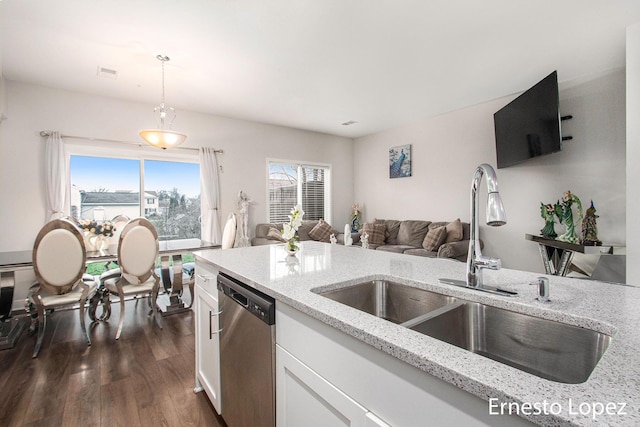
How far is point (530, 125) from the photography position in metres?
3.33

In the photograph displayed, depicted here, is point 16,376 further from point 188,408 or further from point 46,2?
point 46,2

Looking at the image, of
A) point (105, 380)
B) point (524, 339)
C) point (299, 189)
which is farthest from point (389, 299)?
point (299, 189)

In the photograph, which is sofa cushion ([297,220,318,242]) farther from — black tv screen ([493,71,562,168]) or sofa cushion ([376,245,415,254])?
black tv screen ([493,71,562,168])

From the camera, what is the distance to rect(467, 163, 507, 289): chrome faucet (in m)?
0.89

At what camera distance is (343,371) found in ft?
2.66

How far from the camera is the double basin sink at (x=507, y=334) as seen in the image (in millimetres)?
813

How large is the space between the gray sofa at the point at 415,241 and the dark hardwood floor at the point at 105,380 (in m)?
3.12

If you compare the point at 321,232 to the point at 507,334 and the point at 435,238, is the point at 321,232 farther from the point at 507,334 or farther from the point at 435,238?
the point at 507,334

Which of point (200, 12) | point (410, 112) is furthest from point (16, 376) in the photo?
point (410, 112)

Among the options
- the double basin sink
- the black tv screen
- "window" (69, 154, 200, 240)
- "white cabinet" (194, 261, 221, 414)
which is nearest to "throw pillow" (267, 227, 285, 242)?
"window" (69, 154, 200, 240)

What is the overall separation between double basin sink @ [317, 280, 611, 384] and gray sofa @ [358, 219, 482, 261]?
307 centimetres

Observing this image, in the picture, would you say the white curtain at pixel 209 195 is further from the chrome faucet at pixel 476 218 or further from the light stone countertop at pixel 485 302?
the chrome faucet at pixel 476 218

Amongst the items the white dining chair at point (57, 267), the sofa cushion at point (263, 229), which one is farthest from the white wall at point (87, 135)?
the white dining chair at point (57, 267)

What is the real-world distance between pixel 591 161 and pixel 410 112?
2387 millimetres
